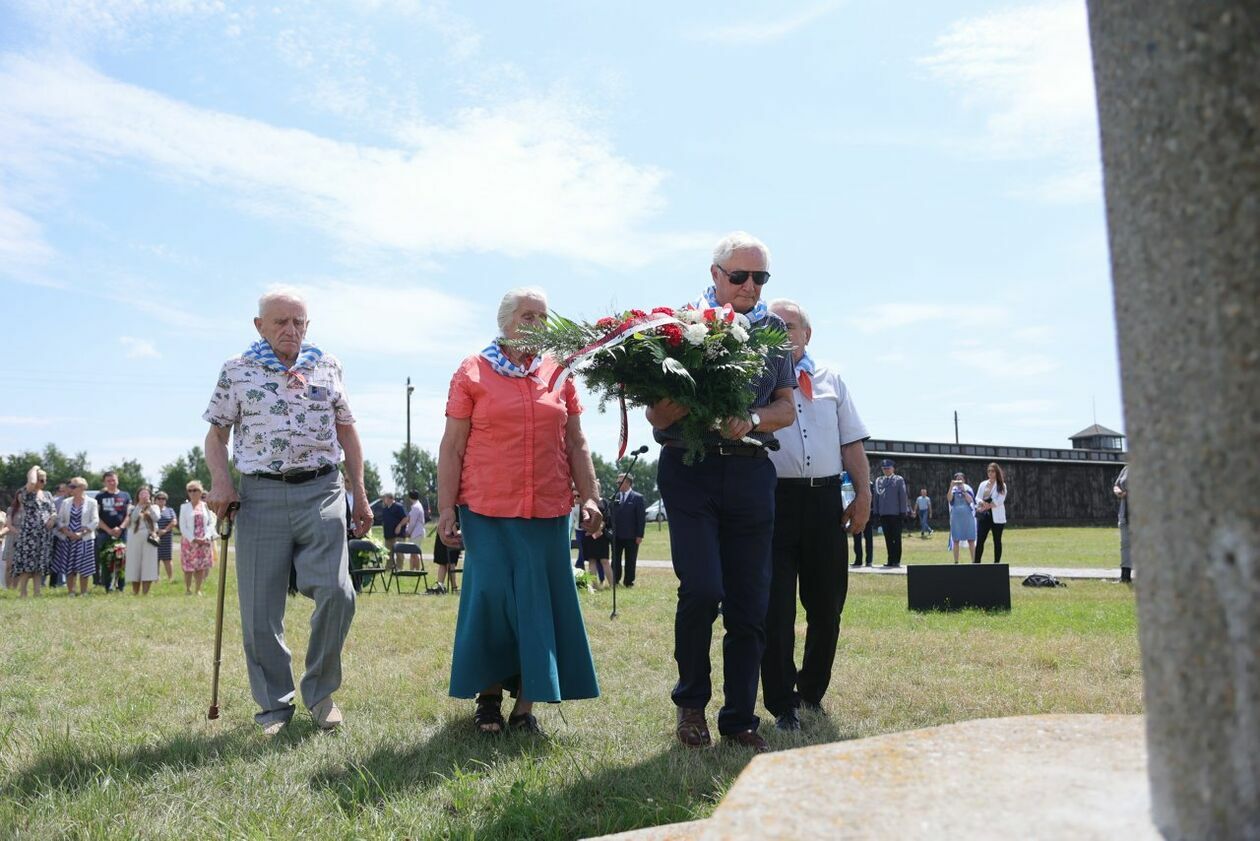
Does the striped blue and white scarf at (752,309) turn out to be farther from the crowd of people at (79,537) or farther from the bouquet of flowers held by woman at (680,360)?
the crowd of people at (79,537)

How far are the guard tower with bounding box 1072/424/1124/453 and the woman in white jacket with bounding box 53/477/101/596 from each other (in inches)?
3179

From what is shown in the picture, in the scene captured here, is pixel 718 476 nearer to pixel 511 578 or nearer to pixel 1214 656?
pixel 511 578

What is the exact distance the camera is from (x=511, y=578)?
17.1ft

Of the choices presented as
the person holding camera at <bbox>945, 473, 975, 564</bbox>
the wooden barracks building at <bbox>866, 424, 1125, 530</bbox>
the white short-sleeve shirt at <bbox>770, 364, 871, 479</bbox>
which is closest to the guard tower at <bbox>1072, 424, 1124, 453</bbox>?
the wooden barracks building at <bbox>866, 424, 1125, 530</bbox>

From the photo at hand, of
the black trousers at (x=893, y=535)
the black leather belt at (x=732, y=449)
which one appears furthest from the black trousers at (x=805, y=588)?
the black trousers at (x=893, y=535)

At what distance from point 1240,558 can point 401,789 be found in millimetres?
3222

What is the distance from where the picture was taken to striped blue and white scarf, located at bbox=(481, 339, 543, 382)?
5.32 m

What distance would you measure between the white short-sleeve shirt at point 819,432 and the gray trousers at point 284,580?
7.53 ft

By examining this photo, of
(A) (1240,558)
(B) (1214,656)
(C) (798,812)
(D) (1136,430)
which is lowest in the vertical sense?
(C) (798,812)

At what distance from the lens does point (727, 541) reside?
4.79 metres

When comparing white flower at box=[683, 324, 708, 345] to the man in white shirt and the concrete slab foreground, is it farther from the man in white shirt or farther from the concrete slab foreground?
the concrete slab foreground

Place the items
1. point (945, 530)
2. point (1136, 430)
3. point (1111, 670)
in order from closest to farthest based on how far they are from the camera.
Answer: point (1136, 430)
point (1111, 670)
point (945, 530)

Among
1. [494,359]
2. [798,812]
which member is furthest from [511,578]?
[798,812]

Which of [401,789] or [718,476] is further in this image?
[718,476]
